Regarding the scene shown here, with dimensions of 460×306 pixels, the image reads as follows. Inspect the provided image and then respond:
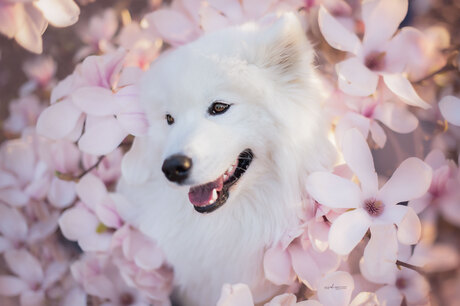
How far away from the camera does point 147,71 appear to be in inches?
37.2

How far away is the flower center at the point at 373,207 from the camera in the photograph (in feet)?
2.34

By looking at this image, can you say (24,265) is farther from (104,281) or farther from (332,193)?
(332,193)

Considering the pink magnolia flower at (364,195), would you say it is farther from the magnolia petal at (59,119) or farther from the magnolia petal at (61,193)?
the magnolia petal at (61,193)

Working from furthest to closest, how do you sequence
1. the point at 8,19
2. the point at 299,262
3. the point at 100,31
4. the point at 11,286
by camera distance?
the point at 100,31
the point at 11,286
the point at 299,262
the point at 8,19

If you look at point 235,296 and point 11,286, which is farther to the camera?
point 11,286

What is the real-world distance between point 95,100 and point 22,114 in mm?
482

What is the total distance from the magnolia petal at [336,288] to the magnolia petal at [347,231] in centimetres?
7

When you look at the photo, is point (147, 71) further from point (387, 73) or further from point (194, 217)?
point (387, 73)

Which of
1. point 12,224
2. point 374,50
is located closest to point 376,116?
point 374,50

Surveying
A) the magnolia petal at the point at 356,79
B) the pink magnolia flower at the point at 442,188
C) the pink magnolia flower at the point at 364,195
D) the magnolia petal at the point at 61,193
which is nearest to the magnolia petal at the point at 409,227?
the pink magnolia flower at the point at 364,195

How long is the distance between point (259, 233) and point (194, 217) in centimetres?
18

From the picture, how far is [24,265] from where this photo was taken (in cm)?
94

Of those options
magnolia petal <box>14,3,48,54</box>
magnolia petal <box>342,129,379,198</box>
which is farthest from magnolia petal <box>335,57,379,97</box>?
magnolia petal <box>14,3,48,54</box>

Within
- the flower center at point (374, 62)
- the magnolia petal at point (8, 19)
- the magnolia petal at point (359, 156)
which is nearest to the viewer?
the magnolia petal at point (8, 19)
